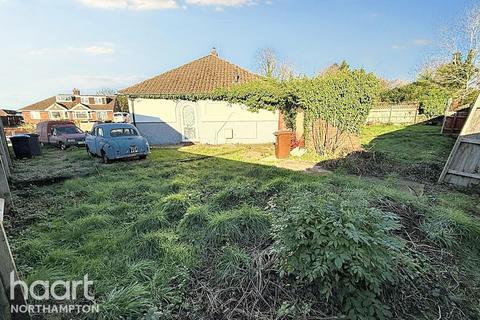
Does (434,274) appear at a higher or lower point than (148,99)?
lower

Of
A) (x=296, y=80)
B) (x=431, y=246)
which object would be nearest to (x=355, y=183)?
(x=431, y=246)

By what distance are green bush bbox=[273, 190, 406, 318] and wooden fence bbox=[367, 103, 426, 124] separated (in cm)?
1993

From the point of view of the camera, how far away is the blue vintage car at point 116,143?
9.59m

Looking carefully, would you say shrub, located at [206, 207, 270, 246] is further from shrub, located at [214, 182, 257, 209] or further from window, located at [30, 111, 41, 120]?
window, located at [30, 111, 41, 120]

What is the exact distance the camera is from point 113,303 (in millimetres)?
2314

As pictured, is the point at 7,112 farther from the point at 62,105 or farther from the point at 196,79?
the point at 196,79

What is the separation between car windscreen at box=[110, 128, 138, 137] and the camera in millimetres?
10087

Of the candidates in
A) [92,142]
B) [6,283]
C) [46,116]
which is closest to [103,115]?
[46,116]

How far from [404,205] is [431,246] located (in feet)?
3.13

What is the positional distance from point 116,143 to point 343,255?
9.66 metres

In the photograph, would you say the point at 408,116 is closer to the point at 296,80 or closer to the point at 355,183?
the point at 296,80

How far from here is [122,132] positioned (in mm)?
10289

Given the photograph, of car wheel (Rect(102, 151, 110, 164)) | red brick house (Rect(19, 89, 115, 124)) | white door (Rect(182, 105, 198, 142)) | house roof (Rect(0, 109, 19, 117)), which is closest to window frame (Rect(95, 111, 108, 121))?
red brick house (Rect(19, 89, 115, 124))

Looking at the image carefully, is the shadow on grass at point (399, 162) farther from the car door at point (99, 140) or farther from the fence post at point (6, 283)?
the car door at point (99, 140)
